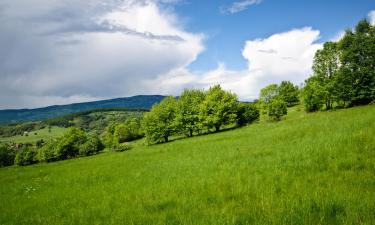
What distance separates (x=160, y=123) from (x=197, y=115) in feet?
41.8

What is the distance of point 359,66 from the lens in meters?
54.1

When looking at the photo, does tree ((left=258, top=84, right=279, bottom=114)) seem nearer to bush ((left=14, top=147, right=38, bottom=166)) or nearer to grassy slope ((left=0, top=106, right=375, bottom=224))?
grassy slope ((left=0, top=106, right=375, bottom=224))

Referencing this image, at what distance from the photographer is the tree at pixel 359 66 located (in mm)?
52344

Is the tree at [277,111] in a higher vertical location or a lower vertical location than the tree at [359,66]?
lower

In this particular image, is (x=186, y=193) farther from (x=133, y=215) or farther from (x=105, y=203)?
(x=105, y=203)

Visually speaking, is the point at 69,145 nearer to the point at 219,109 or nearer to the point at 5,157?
the point at 5,157

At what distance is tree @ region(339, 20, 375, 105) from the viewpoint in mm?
52344

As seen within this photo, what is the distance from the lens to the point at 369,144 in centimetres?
1159

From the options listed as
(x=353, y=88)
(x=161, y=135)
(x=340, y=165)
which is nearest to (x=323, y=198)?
(x=340, y=165)

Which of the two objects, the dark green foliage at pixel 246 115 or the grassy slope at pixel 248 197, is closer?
the grassy slope at pixel 248 197

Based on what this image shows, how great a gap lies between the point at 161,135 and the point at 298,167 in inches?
2802

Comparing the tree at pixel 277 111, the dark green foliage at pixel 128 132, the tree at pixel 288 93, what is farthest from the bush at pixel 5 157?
the tree at pixel 288 93

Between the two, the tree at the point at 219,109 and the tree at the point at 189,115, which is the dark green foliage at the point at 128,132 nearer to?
the tree at the point at 189,115

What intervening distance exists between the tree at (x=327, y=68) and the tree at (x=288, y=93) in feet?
128
